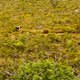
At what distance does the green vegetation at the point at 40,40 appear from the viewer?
8711 mm

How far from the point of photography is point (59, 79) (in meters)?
8.30

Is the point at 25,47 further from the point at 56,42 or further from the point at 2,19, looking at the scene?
the point at 2,19

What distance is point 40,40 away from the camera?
12.4 metres

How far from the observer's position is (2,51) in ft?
38.7

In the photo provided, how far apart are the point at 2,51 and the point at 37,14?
4916 mm

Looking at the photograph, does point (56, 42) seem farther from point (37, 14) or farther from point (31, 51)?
point (37, 14)

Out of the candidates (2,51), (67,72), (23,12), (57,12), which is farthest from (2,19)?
(67,72)

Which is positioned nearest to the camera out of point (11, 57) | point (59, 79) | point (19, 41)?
point (59, 79)

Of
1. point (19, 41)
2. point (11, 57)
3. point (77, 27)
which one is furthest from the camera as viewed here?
point (77, 27)

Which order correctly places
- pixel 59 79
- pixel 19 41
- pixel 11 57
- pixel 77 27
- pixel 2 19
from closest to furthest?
1. pixel 59 79
2. pixel 11 57
3. pixel 19 41
4. pixel 77 27
5. pixel 2 19

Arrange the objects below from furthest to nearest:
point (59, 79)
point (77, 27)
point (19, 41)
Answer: point (77, 27), point (19, 41), point (59, 79)

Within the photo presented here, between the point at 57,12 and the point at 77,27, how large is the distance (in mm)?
2673

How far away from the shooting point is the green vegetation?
871 cm

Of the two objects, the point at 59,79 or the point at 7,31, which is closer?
the point at 59,79
